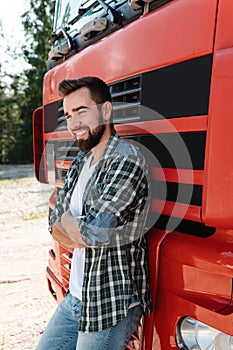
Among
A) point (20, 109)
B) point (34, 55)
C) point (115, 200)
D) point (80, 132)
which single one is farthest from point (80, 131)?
point (20, 109)

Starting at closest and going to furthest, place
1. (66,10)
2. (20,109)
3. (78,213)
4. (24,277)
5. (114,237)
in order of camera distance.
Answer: (114,237) → (78,213) → (66,10) → (24,277) → (20,109)

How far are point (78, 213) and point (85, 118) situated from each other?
1.44ft

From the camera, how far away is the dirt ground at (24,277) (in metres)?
3.63

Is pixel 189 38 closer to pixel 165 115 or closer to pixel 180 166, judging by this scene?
pixel 165 115

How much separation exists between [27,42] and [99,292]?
76.8 ft

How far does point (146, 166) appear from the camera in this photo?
6.18 ft

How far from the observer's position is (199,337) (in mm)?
1690

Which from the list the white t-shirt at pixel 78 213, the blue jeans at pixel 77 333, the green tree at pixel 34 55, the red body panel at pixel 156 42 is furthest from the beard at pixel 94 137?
the green tree at pixel 34 55

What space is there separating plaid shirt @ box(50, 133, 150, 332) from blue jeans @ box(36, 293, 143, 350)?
55mm

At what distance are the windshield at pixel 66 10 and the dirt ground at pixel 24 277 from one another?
4.66 ft

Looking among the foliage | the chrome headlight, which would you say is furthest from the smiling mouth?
the foliage

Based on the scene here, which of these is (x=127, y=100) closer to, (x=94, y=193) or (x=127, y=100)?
(x=127, y=100)

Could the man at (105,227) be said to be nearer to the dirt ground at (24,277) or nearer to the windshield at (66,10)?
the windshield at (66,10)

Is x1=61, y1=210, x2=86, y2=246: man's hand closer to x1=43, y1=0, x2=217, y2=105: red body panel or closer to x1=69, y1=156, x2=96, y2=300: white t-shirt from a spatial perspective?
x1=69, y1=156, x2=96, y2=300: white t-shirt
